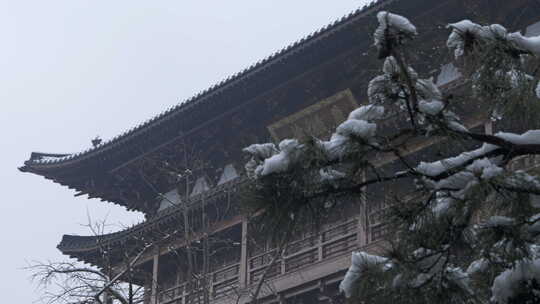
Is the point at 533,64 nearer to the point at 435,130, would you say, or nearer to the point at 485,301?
the point at 435,130

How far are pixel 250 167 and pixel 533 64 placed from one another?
1.80m

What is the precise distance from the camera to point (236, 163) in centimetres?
1653

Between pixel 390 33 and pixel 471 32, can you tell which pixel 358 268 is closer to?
pixel 390 33

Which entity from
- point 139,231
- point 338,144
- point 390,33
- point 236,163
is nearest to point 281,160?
point 338,144

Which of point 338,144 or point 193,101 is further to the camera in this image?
point 193,101

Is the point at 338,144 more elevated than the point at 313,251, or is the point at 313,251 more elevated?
the point at 313,251

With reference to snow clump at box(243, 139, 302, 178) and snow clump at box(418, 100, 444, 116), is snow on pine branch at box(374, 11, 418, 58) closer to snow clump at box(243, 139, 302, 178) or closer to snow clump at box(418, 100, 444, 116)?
snow clump at box(418, 100, 444, 116)

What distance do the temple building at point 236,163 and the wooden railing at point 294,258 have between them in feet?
0.08

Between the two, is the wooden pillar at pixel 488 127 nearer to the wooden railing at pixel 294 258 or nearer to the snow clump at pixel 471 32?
the wooden railing at pixel 294 258

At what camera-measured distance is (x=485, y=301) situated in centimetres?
520

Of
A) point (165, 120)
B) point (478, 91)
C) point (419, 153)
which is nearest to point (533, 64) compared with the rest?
point (478, 91)

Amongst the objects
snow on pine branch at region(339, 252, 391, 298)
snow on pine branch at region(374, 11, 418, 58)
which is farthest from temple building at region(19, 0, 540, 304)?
snow on pine branch at region(374, 11, 418, 58)

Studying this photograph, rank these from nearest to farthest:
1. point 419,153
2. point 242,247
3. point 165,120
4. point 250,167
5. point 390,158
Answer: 1. point 250,167
2. point 390,158
3. point 419,153
4. point 242,247
5. point 165,120

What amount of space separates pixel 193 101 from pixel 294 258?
3688 mm
